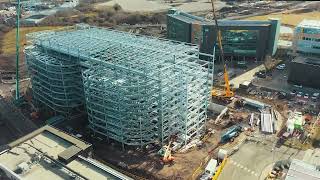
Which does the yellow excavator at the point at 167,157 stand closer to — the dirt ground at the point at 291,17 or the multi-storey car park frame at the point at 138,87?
the multi-storey car park frame at the point at 138,87

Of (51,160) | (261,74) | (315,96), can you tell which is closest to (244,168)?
(51,160)

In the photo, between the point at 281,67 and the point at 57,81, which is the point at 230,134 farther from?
the point at 281,67

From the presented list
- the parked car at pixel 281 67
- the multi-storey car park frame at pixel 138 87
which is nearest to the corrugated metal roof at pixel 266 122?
the multi-storey car park frame at pixel 138 87

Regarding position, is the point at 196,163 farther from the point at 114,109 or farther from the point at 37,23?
the point at 37,23

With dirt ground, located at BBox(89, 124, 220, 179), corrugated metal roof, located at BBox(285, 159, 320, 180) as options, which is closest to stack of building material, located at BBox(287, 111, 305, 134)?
dirt ground, located at BBox(89, 124, 220, 179)

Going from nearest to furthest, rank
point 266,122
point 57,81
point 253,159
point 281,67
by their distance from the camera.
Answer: point 253,159, point 266,122, point 57,81, point 281,67

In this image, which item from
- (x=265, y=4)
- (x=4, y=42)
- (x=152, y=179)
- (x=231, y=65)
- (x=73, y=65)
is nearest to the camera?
(x=152, y=179)

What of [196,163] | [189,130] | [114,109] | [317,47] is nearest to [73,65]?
[114,109]
